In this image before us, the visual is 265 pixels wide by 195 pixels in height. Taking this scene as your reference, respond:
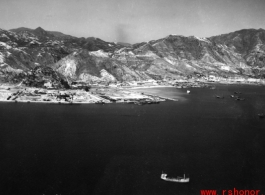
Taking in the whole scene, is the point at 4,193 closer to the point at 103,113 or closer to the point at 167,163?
the point at 167,163

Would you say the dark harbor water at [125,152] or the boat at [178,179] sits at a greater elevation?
the dark harbor water at [125,152]

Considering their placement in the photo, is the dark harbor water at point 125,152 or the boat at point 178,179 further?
the boat at point 178,179

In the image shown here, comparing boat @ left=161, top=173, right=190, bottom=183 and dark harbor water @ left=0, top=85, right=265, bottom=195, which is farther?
boat @ left=161, top=173, right=190, bottom=183

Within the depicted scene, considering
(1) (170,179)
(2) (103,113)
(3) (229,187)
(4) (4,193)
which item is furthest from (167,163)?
(2) (103,113)

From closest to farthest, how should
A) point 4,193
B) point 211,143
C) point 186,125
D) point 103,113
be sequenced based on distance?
point 4,193
point 211,143
point 186,125
point 103,113

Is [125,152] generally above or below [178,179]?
above

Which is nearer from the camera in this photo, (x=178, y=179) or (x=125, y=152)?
(x=178, y=179)

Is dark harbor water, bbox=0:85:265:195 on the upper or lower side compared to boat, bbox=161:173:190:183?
upper

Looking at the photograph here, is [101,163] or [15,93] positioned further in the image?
[15,93]
